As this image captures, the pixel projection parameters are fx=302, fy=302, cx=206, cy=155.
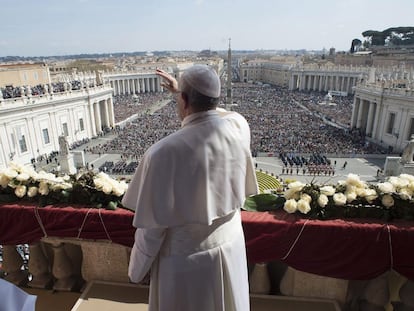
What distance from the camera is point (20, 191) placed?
3.79 m

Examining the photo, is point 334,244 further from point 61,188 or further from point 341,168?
point 341,168

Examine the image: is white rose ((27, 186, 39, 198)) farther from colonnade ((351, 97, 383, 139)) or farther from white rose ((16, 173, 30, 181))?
colonnade ((351, 97, 383, 139))

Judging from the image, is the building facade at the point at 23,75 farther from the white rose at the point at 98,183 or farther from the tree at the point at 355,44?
the tree at the point at 355,44

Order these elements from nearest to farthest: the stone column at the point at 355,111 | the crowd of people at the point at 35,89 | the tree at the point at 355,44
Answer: the crowd of people at the point at 35,89 < the stone column at the point at 355,111 < the tree at the point at 355,44

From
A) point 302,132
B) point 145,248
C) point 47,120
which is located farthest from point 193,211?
point 302,132

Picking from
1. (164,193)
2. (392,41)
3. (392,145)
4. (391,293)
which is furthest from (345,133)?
(392,41)

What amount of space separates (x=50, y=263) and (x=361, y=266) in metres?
3.93

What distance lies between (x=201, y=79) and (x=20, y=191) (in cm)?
312

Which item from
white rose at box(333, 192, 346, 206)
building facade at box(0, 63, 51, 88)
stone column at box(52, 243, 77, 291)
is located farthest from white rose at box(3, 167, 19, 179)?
building facade at box(0, 63, 51, 88)

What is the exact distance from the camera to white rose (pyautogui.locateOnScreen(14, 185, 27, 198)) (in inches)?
149

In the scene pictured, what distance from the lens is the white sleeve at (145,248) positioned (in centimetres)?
204

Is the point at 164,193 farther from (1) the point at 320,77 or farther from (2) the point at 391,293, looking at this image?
(1) the point at 320,77

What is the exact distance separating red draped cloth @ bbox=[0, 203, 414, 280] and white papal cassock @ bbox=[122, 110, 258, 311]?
102cm

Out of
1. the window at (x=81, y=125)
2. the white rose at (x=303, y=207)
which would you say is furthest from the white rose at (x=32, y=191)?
the window at (x=81, y=125)
